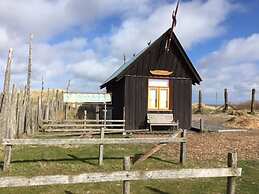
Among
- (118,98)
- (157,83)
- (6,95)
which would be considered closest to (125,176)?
(6,95)

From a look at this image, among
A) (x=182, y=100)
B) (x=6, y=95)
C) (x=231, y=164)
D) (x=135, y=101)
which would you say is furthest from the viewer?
(x=182, y=100)

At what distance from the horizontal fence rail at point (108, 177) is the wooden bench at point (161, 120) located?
711 inches

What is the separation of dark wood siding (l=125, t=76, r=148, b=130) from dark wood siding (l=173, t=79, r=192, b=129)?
80.7 inches

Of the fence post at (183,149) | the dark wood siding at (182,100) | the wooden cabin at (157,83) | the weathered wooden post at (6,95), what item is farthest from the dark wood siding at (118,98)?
the fence post at (183,149)

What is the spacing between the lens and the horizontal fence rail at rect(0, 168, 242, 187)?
6.55m

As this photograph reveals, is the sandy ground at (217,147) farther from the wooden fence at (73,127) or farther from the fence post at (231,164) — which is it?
the fence post at (231,164)

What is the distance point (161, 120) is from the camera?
85.6 ft

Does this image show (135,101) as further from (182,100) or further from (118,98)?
(182,100)

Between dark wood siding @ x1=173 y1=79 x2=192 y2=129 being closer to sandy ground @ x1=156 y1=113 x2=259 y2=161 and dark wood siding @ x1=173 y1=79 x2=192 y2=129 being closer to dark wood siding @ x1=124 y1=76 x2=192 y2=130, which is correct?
dark wood siding @ x1=124 y1=76 x2=192 y2=130

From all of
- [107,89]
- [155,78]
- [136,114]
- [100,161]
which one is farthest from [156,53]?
[100,161]

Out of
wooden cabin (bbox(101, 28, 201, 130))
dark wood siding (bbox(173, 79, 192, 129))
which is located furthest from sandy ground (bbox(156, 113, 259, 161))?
wooden cabin (bbox(101, 28, 201, 130))

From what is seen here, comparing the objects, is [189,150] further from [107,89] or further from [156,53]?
[107,89]

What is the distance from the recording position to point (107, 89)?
32.3m

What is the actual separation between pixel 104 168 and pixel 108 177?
18.9 feet
